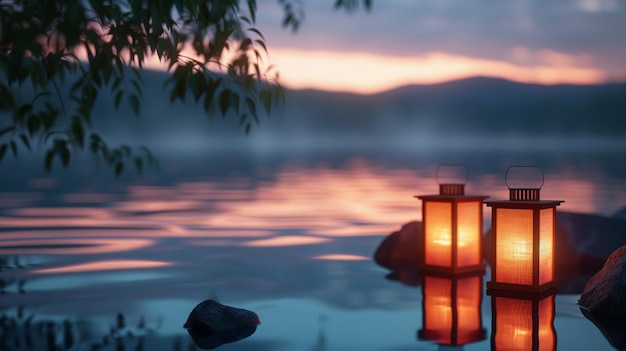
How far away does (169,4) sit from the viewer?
3.68 metres

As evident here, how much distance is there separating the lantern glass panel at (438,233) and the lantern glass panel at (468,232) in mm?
117

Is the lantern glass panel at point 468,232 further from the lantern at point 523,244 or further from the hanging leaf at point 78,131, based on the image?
the hanging leaf at point 78,131

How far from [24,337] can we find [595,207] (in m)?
15.2

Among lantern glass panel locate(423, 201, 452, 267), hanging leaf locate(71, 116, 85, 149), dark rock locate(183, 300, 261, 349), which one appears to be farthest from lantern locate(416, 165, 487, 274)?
hanging leaf locate(71, 116, 85, 149)

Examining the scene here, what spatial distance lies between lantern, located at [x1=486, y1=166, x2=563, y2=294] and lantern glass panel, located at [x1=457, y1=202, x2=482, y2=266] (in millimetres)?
861

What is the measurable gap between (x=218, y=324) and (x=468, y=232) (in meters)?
3.66

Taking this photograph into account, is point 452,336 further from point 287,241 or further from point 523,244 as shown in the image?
point 287,241

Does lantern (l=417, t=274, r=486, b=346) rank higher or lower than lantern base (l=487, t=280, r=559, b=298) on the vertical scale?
lower

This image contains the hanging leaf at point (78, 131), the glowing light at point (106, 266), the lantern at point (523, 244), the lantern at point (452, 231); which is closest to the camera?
the hanging leaf at point (78, 131)

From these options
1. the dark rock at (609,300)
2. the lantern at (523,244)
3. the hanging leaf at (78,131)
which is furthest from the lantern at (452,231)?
the hanging leaf at (78,131)

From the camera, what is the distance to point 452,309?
656 cm

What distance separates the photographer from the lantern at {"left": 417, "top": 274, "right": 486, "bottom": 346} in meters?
5.58

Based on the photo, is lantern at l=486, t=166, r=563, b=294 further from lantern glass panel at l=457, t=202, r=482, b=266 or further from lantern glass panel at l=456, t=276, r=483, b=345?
lantern glass panel at l=457, t=202, r=482, b=266

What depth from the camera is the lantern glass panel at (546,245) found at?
6.93 m
